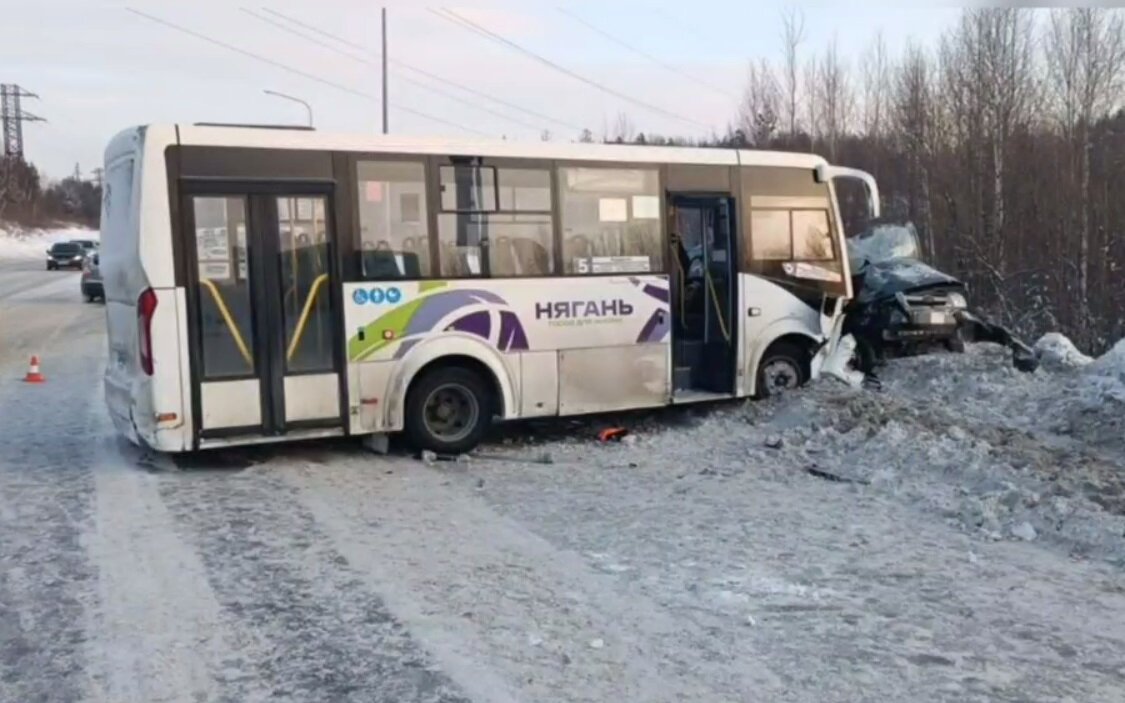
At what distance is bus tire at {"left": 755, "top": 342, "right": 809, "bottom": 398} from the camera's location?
12211mm

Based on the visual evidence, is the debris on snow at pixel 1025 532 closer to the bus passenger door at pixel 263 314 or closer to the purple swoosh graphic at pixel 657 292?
the purple swoosh graphic at pixel 657 292

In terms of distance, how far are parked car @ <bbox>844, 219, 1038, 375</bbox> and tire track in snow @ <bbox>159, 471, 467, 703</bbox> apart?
9.76 meters

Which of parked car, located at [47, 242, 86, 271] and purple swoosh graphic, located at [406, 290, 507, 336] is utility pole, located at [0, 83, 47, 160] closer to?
parked car, located at [47, 242, 86, 271]

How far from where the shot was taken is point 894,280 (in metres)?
15.7

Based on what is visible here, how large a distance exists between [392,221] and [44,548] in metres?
4.22

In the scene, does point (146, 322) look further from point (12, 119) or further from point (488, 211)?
point (12, 119)

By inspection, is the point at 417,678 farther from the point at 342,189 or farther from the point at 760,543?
the point at 342,189

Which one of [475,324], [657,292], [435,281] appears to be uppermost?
[435,281]

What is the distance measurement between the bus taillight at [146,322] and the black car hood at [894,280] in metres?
10.5

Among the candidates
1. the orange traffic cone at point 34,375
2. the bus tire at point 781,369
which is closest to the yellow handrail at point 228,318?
the bus tire at point 781,369

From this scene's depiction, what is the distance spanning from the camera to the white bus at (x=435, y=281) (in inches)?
355

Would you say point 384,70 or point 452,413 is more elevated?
point 384,70

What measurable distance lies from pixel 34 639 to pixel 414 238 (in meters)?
5.38

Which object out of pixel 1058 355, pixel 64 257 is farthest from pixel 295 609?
pixel 64 257
